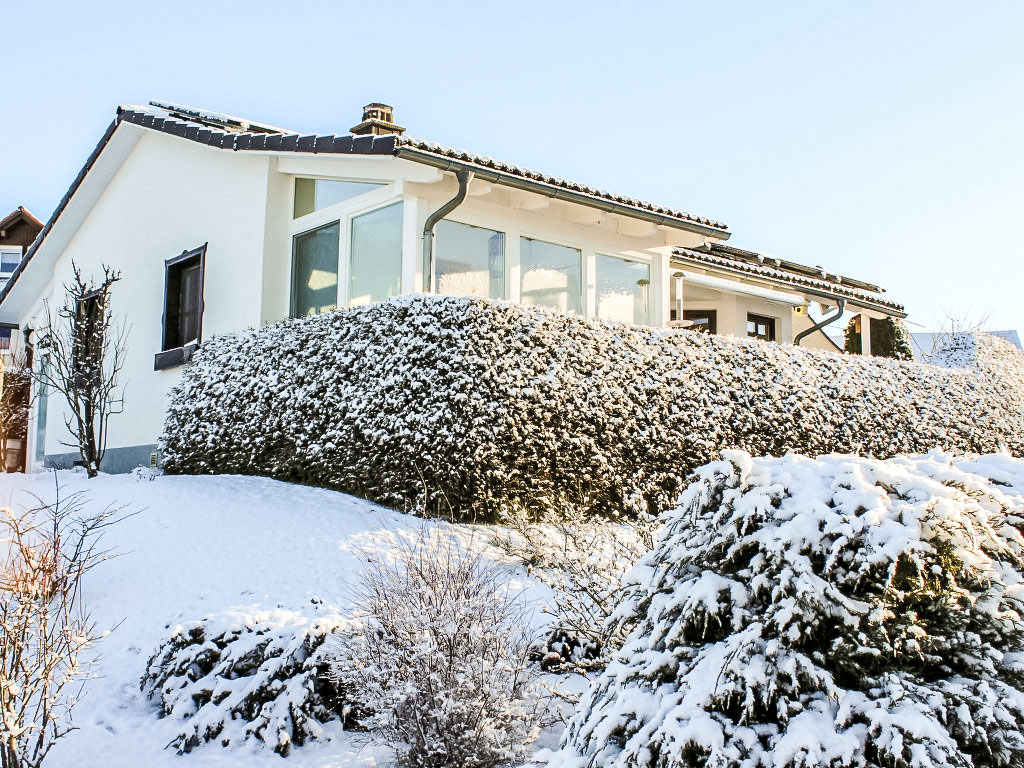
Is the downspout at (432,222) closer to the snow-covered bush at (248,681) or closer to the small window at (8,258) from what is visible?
the snow-covered bush at (248,681)

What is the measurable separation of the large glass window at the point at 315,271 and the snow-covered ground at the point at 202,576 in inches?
126

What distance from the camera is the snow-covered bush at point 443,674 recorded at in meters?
4.47

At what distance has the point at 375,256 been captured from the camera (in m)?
11.4

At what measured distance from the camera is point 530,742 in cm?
459

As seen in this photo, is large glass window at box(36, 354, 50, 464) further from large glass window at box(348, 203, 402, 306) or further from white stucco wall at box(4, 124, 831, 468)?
large glass window at box(348, 203, 402, 306)

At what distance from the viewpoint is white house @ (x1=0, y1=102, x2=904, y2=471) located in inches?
439

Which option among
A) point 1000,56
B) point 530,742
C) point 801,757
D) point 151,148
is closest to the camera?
point 801,757

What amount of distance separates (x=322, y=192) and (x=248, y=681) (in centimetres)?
854

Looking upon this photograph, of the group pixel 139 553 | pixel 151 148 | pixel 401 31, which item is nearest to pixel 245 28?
pixel 401 31

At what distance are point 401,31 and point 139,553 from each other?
5.78 metres

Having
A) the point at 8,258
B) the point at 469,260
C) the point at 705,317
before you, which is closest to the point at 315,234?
the point at 469,260

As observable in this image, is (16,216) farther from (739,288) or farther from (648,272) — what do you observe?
(648,272)

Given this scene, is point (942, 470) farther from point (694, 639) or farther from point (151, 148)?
point (151, 148)

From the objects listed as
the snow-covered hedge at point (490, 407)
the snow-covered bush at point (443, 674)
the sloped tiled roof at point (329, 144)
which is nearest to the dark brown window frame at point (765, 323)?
the sloped tiled roof at point (329, 144)
